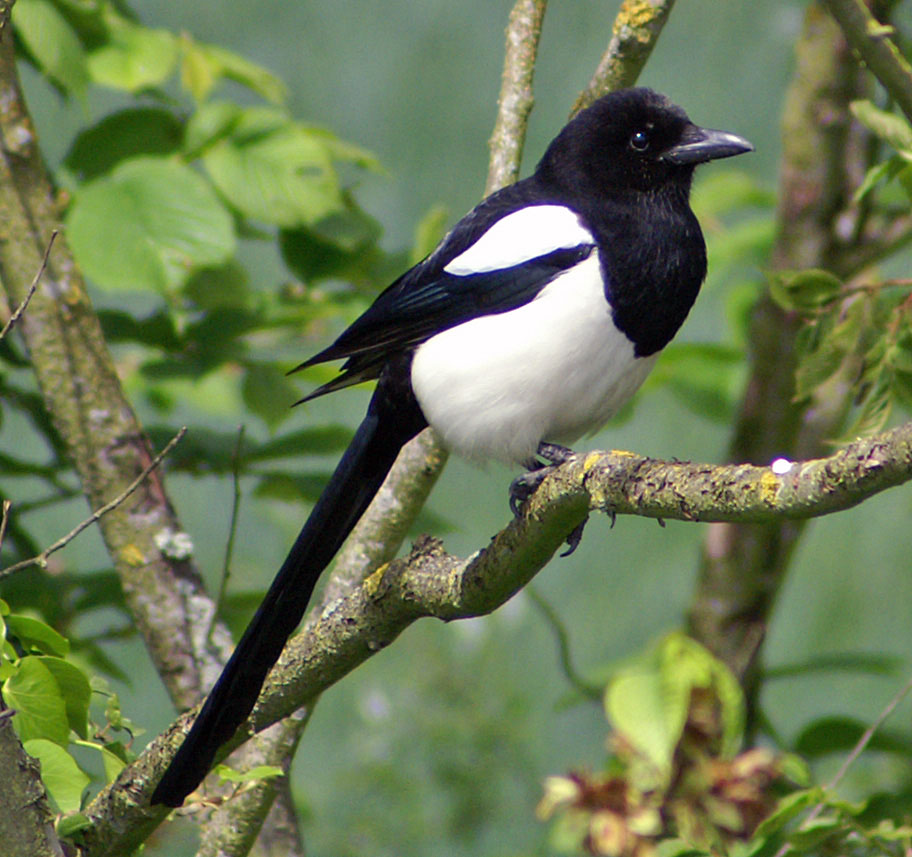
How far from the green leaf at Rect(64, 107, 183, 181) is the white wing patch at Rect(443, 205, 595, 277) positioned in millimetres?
547

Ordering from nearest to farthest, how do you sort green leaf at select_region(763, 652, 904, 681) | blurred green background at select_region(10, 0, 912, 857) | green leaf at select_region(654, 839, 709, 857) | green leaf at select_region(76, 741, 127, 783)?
green leaf at select_region(76, 741, 127, 783) → green leaf at select_region(654, 839, 709, 857) → green leaf at select_region(763, 652, 904, 681) → blurred green background at select_region(10, 0, 912, 857)

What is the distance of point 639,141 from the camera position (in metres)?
1.66

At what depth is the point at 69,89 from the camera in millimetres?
1646

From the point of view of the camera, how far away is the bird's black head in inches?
64.1

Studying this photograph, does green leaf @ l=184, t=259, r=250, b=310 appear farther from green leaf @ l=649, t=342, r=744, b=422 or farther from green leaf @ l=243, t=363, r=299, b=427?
green leaf @ l=649, t=342, r=744, b=422

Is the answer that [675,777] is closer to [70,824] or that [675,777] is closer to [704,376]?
[704,376]

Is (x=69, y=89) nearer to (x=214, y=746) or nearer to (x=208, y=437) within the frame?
(x=208, y=437)

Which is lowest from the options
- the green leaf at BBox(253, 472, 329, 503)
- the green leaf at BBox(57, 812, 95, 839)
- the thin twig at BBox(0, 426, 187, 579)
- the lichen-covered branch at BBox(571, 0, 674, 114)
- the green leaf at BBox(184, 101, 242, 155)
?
the green leaf at BBox(57, 812, 95, 839)

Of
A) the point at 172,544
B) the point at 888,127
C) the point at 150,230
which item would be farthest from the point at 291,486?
the point at 888,127

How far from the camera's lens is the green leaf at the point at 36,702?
937 mm

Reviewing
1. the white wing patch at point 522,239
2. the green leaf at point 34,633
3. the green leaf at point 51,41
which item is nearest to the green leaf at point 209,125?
the green leaf at point 51,41

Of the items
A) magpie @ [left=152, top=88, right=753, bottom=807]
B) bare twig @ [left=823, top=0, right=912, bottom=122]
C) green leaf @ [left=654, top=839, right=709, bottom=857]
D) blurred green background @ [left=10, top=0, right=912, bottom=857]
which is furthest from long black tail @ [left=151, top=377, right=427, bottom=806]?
blurred green background @ [left=10, top=0, right=912, bottom=857]

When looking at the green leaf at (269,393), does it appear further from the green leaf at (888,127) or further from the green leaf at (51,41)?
the green leaf at (888,127)

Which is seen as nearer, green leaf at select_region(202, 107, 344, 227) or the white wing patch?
the white wing patch
